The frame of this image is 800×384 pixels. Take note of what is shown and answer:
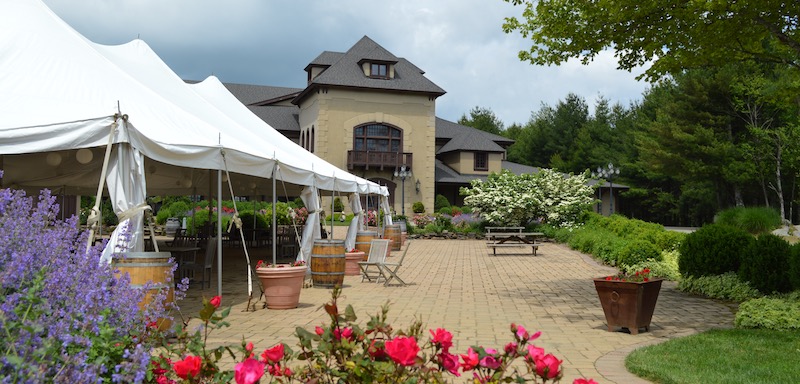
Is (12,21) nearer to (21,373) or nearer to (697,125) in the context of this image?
(21,373)

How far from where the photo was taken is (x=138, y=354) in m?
2.25

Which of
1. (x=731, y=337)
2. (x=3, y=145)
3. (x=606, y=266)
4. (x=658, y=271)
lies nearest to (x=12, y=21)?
(x=3, y=145)

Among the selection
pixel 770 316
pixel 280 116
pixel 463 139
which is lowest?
pixel 770 316

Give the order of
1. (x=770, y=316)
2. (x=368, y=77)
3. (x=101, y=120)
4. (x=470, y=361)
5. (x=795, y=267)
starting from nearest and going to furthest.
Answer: (x=470, y=361) < (x=101, y=120) < (x=770, y=316) < (x=795, y=267) < (x=368, y=77)

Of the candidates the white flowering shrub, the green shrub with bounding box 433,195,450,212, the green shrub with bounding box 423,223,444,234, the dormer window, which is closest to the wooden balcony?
the green shrub with bounding box 433,195,450,212

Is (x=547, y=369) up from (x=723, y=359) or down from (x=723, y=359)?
up

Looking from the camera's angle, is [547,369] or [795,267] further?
[795,267]

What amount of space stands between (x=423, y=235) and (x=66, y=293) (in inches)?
983

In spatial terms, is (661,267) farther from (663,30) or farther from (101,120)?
(101,120)

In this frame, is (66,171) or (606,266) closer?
(66,171)

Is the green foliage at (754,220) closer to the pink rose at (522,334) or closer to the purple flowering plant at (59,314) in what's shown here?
the pink rose at (522,334)

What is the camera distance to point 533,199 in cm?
2652

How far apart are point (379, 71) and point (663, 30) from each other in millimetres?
30174

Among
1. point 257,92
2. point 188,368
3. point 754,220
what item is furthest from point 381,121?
point 188,368
